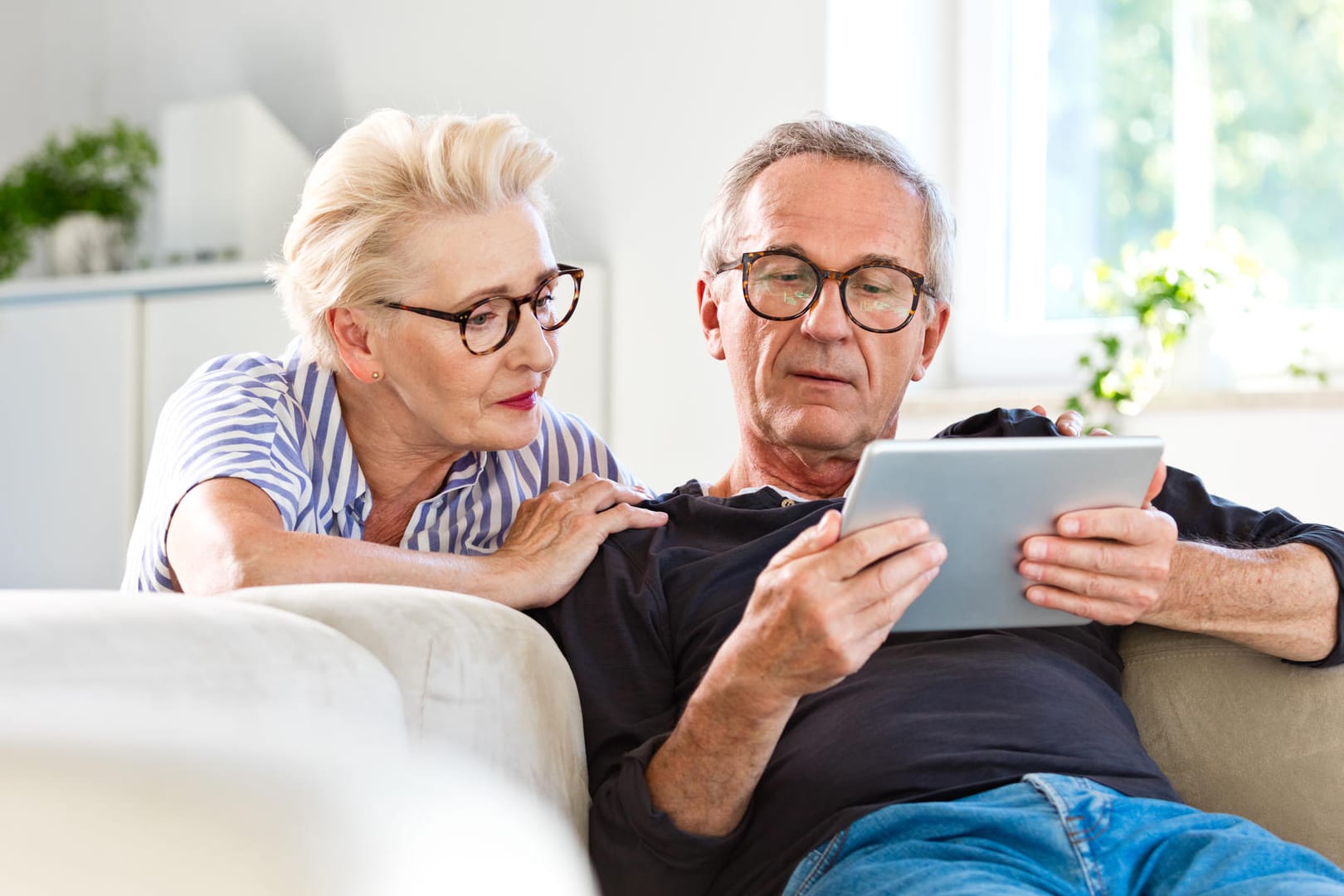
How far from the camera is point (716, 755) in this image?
42.9 inches

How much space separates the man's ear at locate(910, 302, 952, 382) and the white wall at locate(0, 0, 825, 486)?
52.1 inches

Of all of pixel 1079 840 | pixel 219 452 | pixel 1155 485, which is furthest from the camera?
pixel 219 452

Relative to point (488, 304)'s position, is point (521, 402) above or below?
below

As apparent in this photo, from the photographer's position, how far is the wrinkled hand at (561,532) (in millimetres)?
1372

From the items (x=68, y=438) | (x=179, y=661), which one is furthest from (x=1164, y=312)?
(x=68, y=438)

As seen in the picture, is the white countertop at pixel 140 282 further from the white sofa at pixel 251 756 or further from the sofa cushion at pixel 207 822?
the sofa cushion at pixel 207 822

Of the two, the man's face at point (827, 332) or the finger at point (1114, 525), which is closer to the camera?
the finger at point (1114, 525)

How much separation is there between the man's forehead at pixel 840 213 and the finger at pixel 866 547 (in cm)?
66

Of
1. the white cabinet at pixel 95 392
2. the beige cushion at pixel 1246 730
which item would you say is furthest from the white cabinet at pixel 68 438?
the beige cushion at pixel 1246 730

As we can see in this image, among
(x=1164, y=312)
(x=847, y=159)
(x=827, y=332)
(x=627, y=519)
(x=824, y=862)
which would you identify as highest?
(x=847, y=159)

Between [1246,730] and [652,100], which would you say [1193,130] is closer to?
[652,100]

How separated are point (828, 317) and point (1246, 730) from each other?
62cm

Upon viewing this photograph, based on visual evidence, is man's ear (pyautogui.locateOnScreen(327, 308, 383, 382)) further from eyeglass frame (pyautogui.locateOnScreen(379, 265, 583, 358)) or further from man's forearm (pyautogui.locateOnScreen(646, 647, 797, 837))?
man's forearm (pyautogui.locateOnScreen(646, 647, 797, 837))

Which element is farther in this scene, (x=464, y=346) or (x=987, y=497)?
(x=464, y=346)
